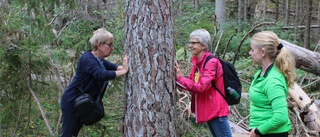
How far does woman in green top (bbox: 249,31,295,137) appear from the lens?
2.92 metres

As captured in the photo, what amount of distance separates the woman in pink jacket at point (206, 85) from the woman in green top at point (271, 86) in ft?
2.30

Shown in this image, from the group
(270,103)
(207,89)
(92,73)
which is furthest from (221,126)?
(92,73)

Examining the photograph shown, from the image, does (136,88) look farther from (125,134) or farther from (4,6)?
(4,6)

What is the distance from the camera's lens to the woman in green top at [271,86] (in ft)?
9.58

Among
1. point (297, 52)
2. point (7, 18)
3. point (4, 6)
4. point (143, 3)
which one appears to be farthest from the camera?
point (297, 52)

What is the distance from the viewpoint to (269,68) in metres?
3.09

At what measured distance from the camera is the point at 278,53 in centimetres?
312

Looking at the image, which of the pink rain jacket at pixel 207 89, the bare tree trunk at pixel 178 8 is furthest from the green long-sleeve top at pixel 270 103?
the bare tree trunk at pixel 178 8

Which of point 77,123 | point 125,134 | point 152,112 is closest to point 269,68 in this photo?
point 152,112

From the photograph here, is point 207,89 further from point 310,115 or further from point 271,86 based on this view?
point 310,115

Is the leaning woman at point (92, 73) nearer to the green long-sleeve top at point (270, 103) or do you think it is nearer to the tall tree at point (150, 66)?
the tall tree at point (150, 66)

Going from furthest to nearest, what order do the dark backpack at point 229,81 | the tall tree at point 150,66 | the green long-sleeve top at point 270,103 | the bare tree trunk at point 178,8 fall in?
the bare tree trunk at point 178,8, the dark backpack at point 229,81, the tall tree at point 150,66, the green long-sleeve top at point 270,103

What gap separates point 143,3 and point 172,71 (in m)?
0.82

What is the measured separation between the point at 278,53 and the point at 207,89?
98cm
